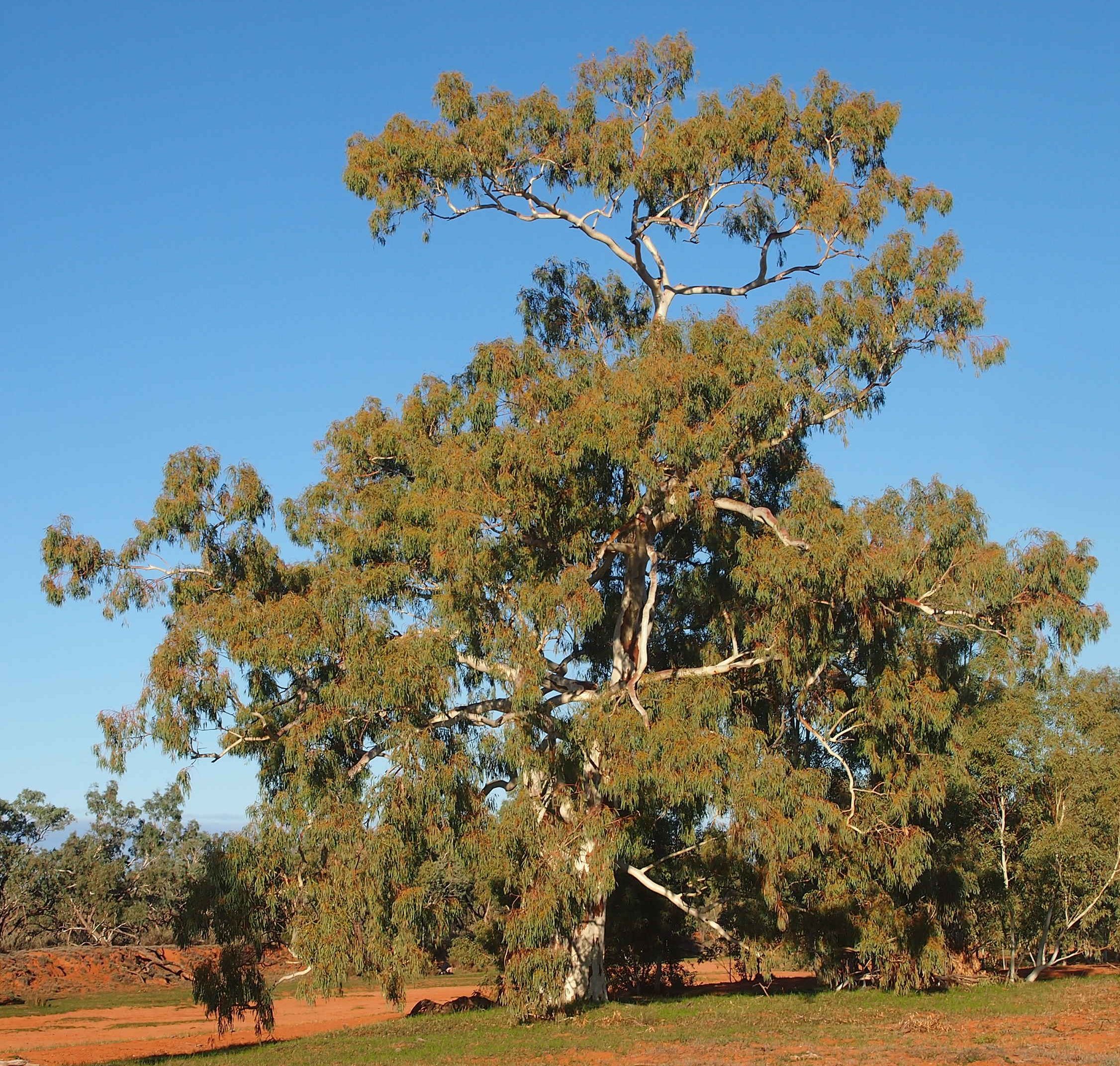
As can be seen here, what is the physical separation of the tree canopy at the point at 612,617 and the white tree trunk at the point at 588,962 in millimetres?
89

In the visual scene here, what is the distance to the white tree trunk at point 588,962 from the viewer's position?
19.9m

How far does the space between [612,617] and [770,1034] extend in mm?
8235

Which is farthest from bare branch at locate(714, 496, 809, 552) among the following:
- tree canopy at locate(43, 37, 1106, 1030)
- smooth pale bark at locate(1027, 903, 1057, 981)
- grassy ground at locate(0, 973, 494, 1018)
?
grassy ground at locate(0, 973, 494, 1018)

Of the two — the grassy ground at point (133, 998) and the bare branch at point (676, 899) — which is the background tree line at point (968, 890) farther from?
the grassy ground at point (133, 998)

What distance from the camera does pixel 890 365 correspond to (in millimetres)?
21125

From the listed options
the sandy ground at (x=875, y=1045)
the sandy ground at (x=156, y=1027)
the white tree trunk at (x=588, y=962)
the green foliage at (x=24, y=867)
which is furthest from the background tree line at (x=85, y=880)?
the white tree trunk at (x=588, y=962)

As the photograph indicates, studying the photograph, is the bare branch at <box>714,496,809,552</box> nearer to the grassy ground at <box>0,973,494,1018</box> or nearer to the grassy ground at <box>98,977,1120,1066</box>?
the grassy ground at <box>98,977,1120,1066</box>

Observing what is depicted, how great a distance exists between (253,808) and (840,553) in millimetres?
10122

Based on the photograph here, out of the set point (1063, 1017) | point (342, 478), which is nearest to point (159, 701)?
point (342, 478)

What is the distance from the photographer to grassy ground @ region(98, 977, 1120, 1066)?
14258mm

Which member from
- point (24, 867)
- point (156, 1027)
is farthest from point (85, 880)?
point (156, 1027)

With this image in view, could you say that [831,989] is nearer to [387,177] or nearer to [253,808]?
[253,808]

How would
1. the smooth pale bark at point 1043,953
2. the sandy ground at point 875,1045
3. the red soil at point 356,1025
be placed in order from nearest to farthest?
the sandy ground at point 875,1045 → the red soil at point 356,1025 → the smooth pale bark at point 1043,953

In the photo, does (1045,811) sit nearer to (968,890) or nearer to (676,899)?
(968,890)
